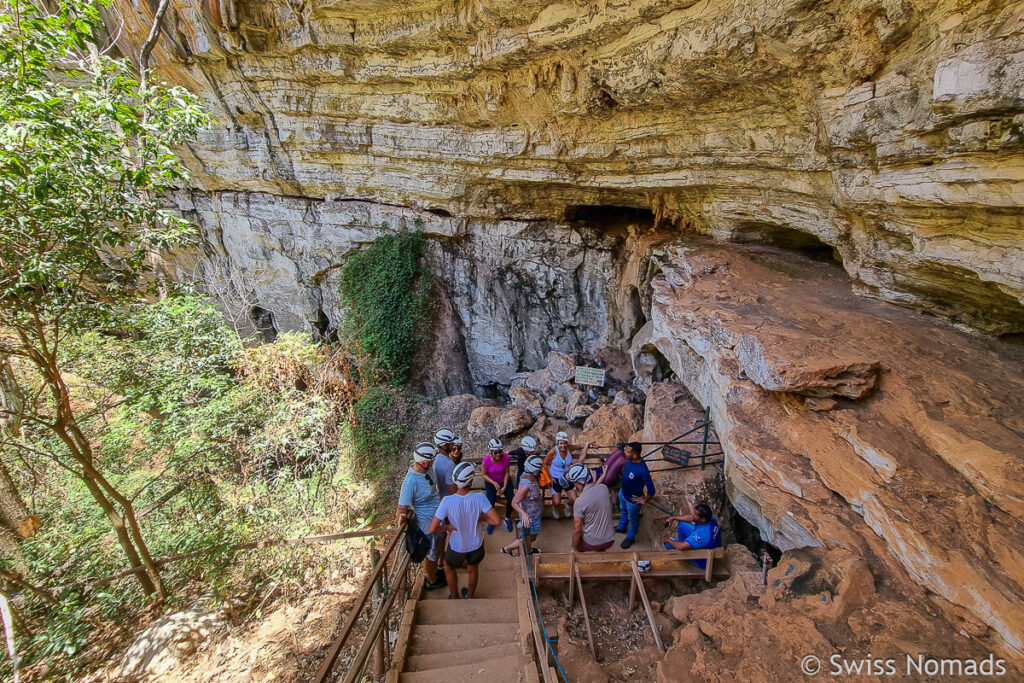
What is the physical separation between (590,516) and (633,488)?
1.96 feet

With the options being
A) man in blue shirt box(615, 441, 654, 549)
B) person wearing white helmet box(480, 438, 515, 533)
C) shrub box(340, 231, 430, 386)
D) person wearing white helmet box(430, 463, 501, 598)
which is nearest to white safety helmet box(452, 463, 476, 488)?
person wearing white helmet box(430, 463, 501, 598)

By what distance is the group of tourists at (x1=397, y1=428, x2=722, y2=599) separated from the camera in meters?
3.76

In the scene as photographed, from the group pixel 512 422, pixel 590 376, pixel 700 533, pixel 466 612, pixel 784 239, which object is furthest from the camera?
pixel 590 376

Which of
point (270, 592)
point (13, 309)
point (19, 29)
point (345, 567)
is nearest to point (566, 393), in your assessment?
point (345, 567)

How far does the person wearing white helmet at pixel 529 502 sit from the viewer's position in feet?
14.9

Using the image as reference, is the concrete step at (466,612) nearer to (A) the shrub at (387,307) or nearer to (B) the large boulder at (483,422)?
(B) the large boulder at (483,422)

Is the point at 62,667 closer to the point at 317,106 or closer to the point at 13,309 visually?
the point at 13,309

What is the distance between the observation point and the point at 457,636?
138 inches

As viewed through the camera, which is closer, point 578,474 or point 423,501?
point 423,501

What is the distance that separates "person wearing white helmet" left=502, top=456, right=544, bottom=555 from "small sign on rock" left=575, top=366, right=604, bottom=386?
4.39m

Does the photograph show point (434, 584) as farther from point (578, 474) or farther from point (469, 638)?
point (578, 474)

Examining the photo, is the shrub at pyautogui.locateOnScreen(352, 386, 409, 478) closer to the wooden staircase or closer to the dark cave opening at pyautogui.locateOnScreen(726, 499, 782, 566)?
the wooden staircase

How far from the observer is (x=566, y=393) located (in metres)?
9.41

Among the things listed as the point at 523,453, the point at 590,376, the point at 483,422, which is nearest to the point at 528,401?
the point at 483,422
